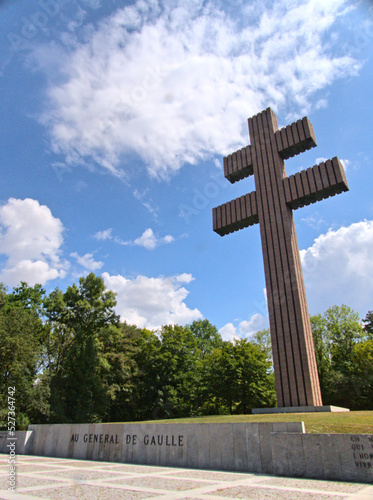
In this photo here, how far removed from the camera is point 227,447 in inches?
347

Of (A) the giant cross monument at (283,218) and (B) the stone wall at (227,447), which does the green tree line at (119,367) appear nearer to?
(A) the giant cross monument at (283,218)

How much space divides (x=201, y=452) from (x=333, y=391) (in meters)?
24.7

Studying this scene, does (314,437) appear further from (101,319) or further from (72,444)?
(101,319)

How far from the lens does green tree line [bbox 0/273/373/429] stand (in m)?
27.0

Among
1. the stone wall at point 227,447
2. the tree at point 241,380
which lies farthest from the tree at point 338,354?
the stone wall at point 227,447

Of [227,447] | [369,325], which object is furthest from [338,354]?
[227,447]

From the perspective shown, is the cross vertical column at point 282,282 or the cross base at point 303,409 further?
the cross vertical column at point 282,282

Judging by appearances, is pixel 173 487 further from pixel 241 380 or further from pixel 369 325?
Result: pixel 369 325

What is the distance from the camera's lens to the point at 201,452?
30.3 feet

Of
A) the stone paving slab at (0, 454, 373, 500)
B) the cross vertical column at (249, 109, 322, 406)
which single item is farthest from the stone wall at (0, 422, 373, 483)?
the cross vertical column at (249, 109, 322, 406)

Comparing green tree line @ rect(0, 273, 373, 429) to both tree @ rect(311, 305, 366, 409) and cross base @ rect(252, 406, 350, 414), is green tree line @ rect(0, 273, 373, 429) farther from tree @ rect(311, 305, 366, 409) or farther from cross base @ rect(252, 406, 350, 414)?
cross base @ rect(252, 406, 350, 414)

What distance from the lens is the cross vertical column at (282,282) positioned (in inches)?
637

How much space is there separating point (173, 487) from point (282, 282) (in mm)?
13236

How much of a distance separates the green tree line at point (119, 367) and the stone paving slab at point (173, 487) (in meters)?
20.9
